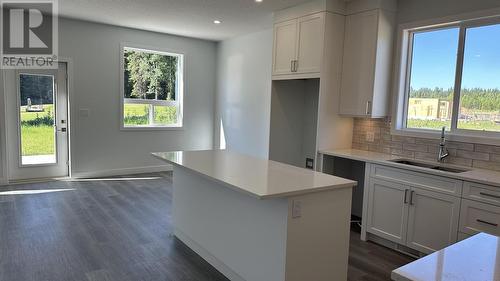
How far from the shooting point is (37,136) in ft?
18.1

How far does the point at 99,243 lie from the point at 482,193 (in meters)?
3.36

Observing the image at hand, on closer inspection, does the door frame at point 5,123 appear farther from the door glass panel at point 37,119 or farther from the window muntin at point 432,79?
the window muntin at point 432,79

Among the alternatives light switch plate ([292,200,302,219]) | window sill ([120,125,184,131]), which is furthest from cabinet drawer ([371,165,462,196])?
window sill ([120,125,184,131])

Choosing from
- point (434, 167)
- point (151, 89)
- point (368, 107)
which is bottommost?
point (434, 167)

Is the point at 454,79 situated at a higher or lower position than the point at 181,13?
lower

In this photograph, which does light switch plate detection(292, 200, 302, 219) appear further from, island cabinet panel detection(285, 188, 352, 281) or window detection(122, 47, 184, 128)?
window detection(122, 47, 184, 128)

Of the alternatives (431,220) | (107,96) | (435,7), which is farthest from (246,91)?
(431,220)

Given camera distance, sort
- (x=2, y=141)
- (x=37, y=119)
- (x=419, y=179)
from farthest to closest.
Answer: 1. (x=37, y=119)
2. (x=2, y=141)
3. (x=419, y=179)

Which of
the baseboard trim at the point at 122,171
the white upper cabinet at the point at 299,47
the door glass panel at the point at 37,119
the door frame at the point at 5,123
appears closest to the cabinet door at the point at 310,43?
the white upper cabinet at the point at 299,47

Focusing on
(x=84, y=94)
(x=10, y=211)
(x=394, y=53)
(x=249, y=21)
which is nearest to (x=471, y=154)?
(x=394, y=53)

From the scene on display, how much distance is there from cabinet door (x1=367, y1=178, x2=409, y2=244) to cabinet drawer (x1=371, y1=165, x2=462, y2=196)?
6 cm

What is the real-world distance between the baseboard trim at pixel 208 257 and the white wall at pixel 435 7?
10.3 feet

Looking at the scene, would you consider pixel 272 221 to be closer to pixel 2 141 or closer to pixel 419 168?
pixel 419 168

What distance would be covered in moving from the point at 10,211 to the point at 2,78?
2.22m
